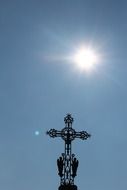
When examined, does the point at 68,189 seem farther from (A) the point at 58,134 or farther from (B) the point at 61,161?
(A) the point at 58,134

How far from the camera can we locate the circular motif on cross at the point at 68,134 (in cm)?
2752

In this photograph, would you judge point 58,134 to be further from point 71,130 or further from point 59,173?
point 59,173

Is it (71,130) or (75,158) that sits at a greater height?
(71,130)

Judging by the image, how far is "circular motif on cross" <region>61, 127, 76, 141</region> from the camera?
90.3 feet

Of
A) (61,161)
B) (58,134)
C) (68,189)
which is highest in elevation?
(58,134)

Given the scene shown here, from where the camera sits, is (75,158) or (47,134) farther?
(47,134)

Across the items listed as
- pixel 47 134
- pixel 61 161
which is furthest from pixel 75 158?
pixel 47 134

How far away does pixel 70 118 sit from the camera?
28.4 m

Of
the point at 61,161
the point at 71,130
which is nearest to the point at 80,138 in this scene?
the point at 71,130

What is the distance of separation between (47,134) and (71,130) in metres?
1.45

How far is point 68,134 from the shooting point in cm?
2758

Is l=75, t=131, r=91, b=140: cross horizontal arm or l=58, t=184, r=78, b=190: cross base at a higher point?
l=75, t=131, r=91, b=140: cross horizontal arm

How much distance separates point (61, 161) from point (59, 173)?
68cm

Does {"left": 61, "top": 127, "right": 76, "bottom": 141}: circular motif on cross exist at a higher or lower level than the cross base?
higher
